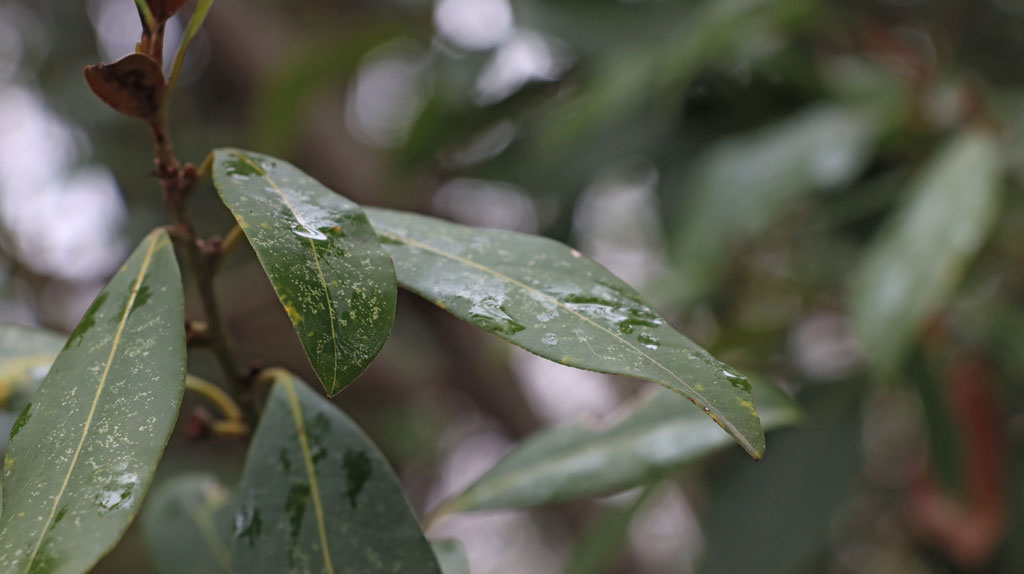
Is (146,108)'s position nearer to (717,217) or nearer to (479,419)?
(717,217)

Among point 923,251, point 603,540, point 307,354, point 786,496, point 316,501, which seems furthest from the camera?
point 786,496

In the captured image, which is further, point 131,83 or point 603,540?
point 603,540

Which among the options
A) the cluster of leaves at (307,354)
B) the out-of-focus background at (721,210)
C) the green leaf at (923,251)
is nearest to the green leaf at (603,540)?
the out-of-focus background at (721,210)

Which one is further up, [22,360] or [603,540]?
[22,360]

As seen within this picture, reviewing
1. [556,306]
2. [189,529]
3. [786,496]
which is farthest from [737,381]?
[786,496]

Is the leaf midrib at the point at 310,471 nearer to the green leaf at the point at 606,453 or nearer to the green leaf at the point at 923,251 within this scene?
the green leaf at the point at 606,453

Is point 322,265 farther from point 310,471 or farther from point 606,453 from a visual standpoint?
point 606,453
